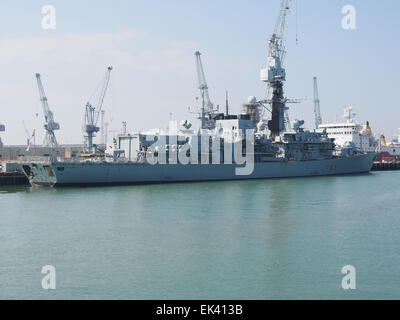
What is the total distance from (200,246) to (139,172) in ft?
86.9

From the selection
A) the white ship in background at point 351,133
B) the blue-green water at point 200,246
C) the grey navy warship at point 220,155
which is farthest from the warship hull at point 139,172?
the white ship in background at point 351,133

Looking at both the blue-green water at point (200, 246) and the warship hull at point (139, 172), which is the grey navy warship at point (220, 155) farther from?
the blue-green water at point (200, 246)

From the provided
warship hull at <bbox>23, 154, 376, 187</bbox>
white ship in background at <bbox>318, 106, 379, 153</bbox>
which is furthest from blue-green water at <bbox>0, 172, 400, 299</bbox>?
white ship in background at <bbox>318, 106, 379, 153</bbox>

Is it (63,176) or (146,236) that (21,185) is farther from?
(146,236)

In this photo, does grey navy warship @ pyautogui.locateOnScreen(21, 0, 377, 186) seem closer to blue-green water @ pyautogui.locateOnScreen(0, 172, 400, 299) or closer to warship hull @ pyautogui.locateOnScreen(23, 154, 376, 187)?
warship hull @ pyautogui.locateOnScreen(23, 154, 376, 187)

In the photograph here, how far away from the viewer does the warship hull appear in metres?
42.7

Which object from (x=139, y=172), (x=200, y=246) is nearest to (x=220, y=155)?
(x=139, y=172)

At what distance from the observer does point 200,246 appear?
19.5 m

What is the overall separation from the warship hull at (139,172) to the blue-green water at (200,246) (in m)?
7.87

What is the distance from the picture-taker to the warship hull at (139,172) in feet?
140

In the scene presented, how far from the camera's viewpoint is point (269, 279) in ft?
50.2

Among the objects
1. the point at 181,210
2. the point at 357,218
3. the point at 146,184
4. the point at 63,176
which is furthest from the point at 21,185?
the point at 357,218

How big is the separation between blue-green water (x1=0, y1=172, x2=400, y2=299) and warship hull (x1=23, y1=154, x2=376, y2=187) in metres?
7.87

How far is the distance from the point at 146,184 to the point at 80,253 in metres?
27.2
